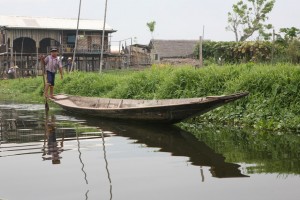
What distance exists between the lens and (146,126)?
9594 millimetres

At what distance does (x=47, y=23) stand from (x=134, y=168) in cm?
3058

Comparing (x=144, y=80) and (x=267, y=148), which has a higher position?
(x=144, y=80)

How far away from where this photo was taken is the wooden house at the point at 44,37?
32.9 m

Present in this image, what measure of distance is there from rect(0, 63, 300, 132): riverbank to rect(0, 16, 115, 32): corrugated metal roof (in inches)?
800

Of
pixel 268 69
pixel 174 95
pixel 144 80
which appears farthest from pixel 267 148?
pixel 144 80

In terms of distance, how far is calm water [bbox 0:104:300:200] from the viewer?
14.8 ft

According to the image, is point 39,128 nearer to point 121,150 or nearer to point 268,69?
point 121,150

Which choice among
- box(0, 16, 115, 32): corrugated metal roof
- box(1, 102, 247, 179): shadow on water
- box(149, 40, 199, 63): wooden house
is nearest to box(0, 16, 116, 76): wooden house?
box(0, 16, 115, 32): corrugated metal roof

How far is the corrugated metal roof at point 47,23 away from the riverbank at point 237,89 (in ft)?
66.7

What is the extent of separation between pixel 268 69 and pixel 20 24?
87.4 feet

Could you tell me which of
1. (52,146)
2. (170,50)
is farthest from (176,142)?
(170,50)

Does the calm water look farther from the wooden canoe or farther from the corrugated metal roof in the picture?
the corrugated metal roof

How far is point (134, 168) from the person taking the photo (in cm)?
560

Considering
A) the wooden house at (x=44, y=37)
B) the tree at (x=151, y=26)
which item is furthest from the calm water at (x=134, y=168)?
the tree at (x=151, y=26)
